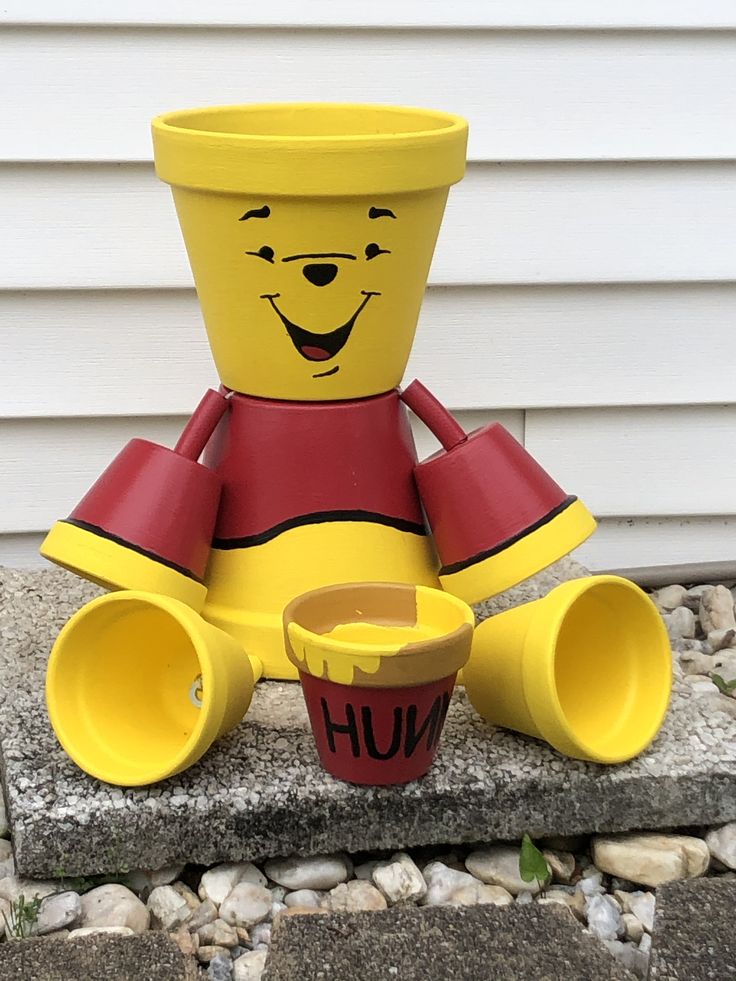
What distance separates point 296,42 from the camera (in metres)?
2.20

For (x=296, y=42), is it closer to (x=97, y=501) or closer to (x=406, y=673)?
(x=97, y=501)

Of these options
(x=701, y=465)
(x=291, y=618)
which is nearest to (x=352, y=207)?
(x=291, y=618)

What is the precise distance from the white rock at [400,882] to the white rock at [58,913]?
0.35 m

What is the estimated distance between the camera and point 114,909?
4.93 ft

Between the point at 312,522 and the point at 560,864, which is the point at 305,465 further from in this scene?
the point at 560,864

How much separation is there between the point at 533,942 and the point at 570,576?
97 centimetres

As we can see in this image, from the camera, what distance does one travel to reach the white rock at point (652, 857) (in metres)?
1.60

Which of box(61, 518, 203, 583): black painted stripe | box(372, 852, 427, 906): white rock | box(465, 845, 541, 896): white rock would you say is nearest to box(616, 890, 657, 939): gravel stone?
box(465, 845, 541, 896): white rock

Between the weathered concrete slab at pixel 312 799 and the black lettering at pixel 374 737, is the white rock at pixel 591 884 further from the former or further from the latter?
the black lettering at pixel 374 737

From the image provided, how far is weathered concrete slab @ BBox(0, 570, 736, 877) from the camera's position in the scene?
1.55m

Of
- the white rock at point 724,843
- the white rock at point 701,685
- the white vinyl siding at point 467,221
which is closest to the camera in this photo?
the white rock at point 724,843

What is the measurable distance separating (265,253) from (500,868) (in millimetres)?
827

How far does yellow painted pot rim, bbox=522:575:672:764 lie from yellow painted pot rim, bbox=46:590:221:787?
382 mm

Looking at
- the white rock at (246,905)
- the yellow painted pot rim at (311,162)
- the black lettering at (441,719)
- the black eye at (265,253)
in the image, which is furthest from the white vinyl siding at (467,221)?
the white rock at (246,905)
